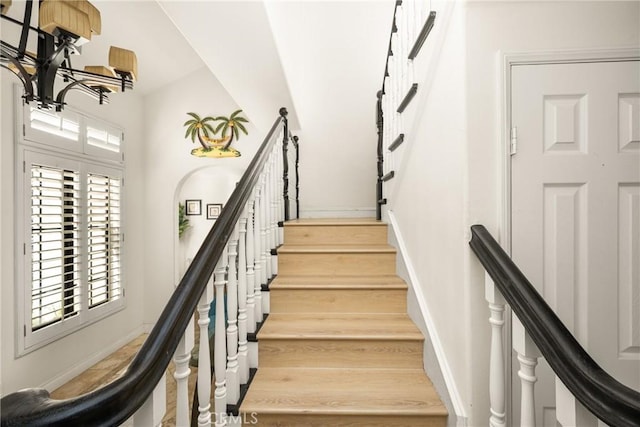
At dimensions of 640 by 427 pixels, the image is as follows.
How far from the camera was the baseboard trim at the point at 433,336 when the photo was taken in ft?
3.69

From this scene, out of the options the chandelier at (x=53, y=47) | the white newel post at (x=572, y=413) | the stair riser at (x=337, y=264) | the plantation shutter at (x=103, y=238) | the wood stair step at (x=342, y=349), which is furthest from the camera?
the plantation shutter at (x=103, y=238)

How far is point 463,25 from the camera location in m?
1.07

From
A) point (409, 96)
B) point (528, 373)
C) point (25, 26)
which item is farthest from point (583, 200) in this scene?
point (25, 26)

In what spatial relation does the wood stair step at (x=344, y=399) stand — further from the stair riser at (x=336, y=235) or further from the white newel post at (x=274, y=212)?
the stair riser at (x=336, y=235)

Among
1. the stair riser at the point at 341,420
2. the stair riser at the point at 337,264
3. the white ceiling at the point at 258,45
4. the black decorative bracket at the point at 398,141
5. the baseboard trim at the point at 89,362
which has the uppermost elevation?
the white ceiling at the point at 258,45

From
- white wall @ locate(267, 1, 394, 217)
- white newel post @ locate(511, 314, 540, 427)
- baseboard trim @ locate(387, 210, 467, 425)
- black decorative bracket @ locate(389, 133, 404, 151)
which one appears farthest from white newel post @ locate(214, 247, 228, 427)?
white wall @ locate(267, 1, 394, 217)

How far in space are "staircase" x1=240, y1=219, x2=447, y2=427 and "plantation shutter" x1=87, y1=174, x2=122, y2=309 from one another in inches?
104

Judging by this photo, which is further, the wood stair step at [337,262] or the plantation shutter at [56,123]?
the plantation shutter at [56,123]

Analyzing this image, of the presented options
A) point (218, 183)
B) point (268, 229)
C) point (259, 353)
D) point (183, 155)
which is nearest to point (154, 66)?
point (183, 155)

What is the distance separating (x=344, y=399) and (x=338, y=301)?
0.60 m

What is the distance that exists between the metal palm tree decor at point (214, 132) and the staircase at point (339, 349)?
2410mm

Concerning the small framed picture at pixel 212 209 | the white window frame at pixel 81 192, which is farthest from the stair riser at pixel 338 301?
the small framed picture at pixel 212 209

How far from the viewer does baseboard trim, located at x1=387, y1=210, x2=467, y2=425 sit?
1.13 metres

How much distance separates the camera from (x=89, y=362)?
3.39m
